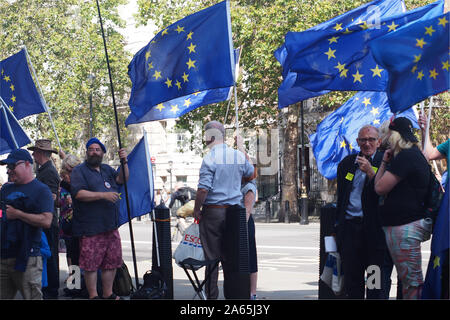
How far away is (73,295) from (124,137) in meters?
39.9

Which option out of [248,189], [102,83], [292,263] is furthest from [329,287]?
[102,83]

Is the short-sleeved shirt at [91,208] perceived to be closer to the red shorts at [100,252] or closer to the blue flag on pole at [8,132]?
the red shorts at [100,252]

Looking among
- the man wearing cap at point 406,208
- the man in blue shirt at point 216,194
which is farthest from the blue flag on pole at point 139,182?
the man wearing cap at point 406,208

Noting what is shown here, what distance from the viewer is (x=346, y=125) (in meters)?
10.4

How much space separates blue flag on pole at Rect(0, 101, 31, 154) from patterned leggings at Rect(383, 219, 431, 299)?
207 inches

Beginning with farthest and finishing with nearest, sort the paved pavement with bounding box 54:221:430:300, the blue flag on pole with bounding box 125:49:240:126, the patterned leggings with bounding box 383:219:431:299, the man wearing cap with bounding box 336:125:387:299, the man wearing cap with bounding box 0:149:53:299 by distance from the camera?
the paved pavement with bounding box 54:221:430:300
the blue flag on pole with bounding box 125:49:240:126
the man wearing cap with bounding box 336:125:387:299
the man wearing cap with bounding box 0:149:53:299
the patterned leggings with bounding box 383:219:431:299

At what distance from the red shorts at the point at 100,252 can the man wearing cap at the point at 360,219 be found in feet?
8.27

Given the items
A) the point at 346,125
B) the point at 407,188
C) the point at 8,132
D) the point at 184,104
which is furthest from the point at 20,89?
the point at 407,188

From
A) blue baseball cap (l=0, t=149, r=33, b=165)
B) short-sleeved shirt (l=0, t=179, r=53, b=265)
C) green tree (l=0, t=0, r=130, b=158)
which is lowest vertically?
short-sleeved shirt (l=0, t=179, r=53, b=265)

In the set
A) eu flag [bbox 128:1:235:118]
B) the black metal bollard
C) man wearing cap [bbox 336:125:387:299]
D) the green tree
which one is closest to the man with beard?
the black metal bollard

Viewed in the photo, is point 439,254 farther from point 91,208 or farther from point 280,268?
point 280,268

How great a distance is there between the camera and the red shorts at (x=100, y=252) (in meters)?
8.03

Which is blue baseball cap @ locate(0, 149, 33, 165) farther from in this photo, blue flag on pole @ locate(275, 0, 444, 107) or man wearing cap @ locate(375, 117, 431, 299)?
blue flag on pole @ locate(275, 0, 444, 107)

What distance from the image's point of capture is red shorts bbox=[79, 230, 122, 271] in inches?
316
